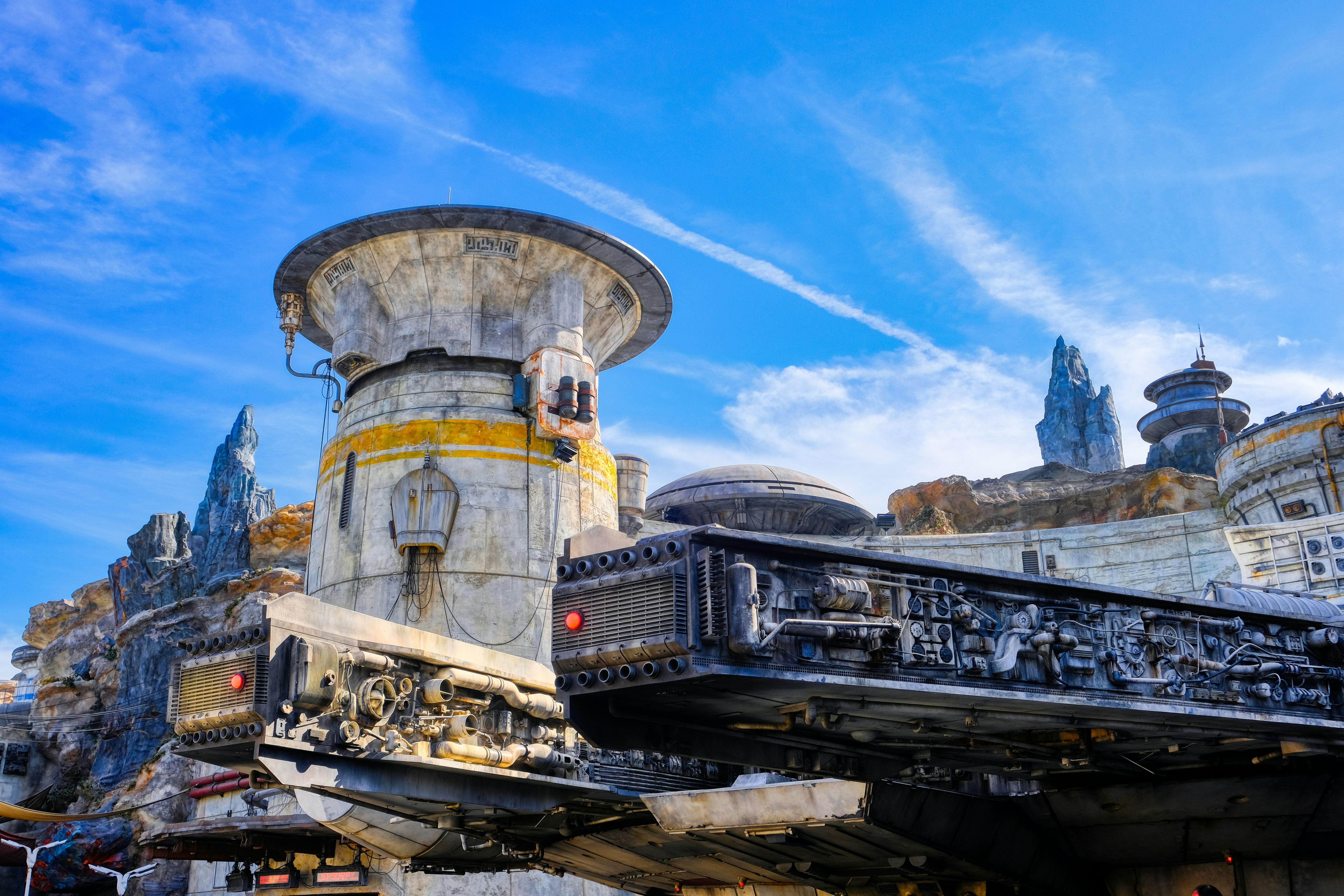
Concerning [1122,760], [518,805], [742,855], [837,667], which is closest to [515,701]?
[518,805]

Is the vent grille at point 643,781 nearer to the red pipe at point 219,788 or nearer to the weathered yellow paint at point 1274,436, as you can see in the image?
the red pipe at point 219,788

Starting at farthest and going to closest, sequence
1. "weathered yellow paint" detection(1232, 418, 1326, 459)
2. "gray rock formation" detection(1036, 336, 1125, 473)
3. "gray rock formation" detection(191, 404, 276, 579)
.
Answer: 1. "gray rock formation" detection(1036, 336, 1125, 473)
2. "gray rock formation" detection(191, 404, 276, 579)
3. "weathered yellow paint" detection(1232, 418, 1326, 459)

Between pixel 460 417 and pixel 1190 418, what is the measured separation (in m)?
85.0

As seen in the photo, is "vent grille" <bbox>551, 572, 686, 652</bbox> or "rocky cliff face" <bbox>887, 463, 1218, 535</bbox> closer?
"vent grille" <bbox>551, 572, 686, 652</bbox>

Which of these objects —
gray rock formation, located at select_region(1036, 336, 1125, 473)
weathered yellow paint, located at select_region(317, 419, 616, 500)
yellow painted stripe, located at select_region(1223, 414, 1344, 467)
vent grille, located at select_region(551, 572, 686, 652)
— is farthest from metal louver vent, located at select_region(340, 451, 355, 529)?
gray rock formation, located at select_region(1036, 336, 1125, 473)

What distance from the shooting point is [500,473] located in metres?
31.6

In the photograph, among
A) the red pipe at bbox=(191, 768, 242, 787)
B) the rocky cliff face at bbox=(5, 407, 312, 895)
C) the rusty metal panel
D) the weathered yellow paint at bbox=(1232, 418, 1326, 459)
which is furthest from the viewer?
the rocky cliff face at bbox=(5, 407, 312, 895)

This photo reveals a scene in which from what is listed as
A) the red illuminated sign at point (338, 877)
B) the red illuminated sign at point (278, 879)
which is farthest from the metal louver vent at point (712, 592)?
the red illuminated sign at point (278, 879)

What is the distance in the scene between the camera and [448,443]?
31672 millimetres

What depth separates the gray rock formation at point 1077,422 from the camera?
161 metres

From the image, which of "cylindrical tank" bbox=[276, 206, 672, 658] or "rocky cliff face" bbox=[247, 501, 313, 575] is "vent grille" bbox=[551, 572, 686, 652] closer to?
"cylindrical tank" bbox=[276, 206, 672, 658]

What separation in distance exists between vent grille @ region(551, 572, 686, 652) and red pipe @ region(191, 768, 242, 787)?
98.2 ft

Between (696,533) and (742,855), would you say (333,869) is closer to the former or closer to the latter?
(742,855)

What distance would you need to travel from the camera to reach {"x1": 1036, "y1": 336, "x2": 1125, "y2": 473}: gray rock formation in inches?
6344
